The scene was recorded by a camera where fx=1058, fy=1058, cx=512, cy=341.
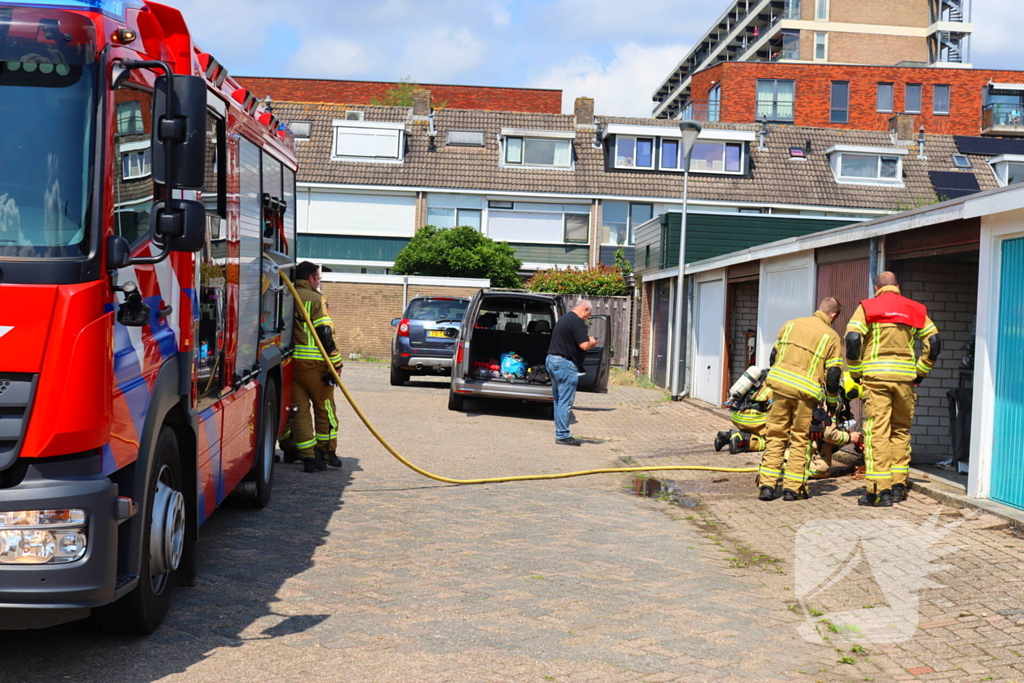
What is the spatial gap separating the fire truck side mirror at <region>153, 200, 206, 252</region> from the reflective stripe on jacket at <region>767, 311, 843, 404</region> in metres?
6.06

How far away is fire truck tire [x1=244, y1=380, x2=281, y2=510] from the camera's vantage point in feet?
25.7

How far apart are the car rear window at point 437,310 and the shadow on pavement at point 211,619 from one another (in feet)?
38.9

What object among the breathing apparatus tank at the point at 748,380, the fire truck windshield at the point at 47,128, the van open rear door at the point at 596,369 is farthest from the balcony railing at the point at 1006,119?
the fire truck windshield at the point at 47,128

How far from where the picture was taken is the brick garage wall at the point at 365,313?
33.1m

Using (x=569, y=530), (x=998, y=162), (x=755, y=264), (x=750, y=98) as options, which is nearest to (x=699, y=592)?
(x=569, y=530)

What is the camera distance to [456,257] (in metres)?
33.8

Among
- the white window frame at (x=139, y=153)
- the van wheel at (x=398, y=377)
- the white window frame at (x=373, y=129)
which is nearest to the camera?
the white window frame at (x=139, y=153)

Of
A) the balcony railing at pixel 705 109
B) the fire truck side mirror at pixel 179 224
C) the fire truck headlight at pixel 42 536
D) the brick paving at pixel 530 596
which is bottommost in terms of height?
the brick paving at pixel 530 596

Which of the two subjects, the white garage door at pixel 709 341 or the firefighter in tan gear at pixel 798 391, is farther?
the white garage door at pixel 709 341

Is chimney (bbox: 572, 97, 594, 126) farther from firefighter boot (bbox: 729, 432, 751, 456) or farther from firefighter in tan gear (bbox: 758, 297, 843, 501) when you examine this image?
firefighter in tan gear (bbox: 758, 297, 843, 501)

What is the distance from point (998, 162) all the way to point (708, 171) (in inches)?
462

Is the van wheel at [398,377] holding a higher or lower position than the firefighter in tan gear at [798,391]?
lower

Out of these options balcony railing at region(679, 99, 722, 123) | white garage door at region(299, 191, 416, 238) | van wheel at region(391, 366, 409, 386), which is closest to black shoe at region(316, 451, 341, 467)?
van wheel at region(391, 366, 409, 386)

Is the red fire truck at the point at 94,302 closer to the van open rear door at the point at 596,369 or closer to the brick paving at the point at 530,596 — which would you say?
the brick paving at the point at 530,596
